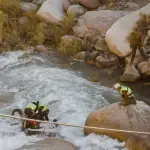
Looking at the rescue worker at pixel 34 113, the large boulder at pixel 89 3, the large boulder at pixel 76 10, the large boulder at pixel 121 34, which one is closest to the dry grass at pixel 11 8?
the large boulder at pixel 76 10

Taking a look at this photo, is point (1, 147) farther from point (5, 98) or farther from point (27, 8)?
point (27, 8)

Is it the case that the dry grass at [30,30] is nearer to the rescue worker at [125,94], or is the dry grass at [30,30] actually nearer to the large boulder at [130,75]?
the large boulder at [130,75]

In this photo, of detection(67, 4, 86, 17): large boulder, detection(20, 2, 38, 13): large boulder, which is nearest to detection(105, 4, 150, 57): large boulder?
detection(67, 4, 86, 17): large boulder

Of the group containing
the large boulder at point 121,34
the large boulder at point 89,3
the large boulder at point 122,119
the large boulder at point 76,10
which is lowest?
the large boulder at point 122,119

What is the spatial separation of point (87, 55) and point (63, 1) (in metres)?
2.77

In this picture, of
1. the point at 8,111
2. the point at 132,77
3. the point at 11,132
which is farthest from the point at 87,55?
the point at 11,132

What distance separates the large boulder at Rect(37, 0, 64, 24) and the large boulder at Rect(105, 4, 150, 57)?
2065 mm

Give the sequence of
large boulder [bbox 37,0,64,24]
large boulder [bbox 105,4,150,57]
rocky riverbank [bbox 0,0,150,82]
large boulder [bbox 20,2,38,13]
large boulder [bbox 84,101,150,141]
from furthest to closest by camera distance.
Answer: large boulder [bbox 20,2,38,13]
large boulder [bbox 37,0,64,24]
rocky riverbank [bbox 0,0,150,82]
large boulder [bbox 105,4,150,57]
large boulder [bbox 84,101,150,141]

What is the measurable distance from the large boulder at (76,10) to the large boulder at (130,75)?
3.46m

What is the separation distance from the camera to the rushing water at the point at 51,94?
6.93m

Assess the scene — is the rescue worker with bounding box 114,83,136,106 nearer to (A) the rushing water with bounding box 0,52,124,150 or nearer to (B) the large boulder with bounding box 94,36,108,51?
(A) the rushing water with bounding box 0,52,124,150

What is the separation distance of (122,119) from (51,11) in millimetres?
6167

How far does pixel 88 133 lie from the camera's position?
7070 millimetres

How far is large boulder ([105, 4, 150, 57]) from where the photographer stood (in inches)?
395
